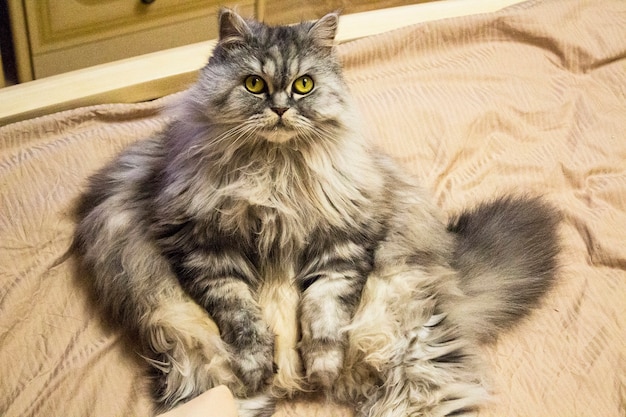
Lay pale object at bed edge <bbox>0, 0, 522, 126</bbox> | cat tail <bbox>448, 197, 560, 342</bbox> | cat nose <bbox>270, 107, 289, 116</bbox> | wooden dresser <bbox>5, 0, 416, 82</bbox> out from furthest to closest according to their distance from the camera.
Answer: wooden dresser <bbox>5, 0, 416, 82</bbox>, pale object at bed edge <bbox>0, 0, 522, 126</bbox>, cat tail <bbox>448, 197, 560, 342</bbox>, cat nose <bbox>270, 107, 289, 116</bbox>

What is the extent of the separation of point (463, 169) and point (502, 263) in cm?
41

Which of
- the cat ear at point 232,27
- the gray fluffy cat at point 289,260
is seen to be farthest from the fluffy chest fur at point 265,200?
the cat ear at point 232,27

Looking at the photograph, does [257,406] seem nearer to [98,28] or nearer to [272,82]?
[272,82]

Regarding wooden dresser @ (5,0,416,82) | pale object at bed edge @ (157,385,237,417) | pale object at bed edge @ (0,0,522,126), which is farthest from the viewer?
wooden dresser @ (5,0,416,82)

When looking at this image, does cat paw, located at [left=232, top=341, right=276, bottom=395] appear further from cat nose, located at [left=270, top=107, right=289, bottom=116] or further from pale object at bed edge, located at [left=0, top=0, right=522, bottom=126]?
pale object at bed edge, located at [left=0, top=0, right=522, bottom=126]

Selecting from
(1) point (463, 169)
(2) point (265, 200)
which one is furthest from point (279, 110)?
(1) point (463, 169)

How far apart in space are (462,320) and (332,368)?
0.93 feet

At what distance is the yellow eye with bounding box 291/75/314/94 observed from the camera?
4.08 ft

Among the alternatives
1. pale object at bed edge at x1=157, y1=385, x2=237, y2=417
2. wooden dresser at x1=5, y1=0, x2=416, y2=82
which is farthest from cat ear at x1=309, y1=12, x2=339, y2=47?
wooden dresser at x1=5, y1=0, x2=416, y2=82

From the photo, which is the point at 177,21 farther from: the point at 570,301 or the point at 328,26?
the point at 570,301

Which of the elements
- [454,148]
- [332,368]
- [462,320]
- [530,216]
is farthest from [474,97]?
[332,368]

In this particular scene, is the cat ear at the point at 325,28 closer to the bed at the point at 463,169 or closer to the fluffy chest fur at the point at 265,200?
the fluffy chest fur at the point at 265,200

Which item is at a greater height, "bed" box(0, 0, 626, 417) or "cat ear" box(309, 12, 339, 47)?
"cat ear" box(309, 12, 339, 47)

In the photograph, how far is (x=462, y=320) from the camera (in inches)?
50.9
